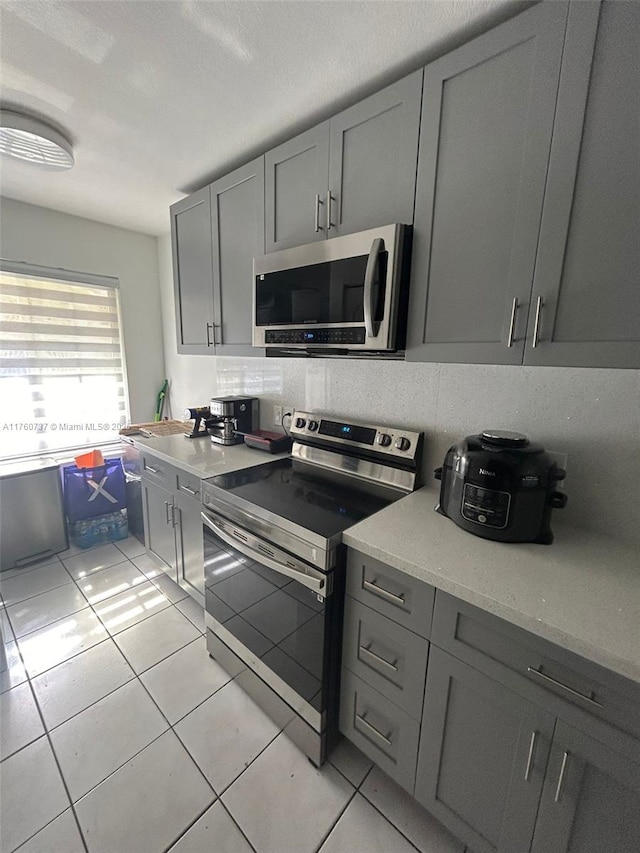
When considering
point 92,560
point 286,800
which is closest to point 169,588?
point 92,560

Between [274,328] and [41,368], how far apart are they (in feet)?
6.92

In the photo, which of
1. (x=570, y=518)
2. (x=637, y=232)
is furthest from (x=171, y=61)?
(x=570, y=518)

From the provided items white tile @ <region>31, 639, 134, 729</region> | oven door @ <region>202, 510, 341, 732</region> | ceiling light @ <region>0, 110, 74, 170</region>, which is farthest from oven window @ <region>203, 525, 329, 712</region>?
ceiling light @ <region>0, 110, 74, 170</region>

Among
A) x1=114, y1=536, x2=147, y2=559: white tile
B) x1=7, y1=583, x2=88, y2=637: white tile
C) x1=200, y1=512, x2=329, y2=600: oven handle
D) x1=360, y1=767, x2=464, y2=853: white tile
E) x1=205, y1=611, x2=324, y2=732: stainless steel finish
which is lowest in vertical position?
x1=360, y1=767, x2=464, y2=853: white tile

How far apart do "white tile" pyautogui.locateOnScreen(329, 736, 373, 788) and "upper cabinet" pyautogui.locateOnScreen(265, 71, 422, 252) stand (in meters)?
1.97

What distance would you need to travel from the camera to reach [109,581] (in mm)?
2273

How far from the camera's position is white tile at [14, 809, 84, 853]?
104cm

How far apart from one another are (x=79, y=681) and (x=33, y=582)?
3.32ft

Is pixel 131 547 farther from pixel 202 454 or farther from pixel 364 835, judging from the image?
pixel 364 835

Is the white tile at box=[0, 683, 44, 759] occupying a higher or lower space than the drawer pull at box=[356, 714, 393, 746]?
lower

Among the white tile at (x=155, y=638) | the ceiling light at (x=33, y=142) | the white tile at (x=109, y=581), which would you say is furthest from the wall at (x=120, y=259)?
the white tile at (x=155, y=638)

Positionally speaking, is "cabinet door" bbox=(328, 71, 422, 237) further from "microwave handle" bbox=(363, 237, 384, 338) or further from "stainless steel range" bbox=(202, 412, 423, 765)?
"stainless steel range" bbox=(202, 412, 423, 765)

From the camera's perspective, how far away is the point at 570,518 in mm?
1173

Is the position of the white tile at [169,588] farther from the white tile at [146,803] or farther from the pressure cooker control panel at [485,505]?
the pressure cooker control panel at [485,505]
